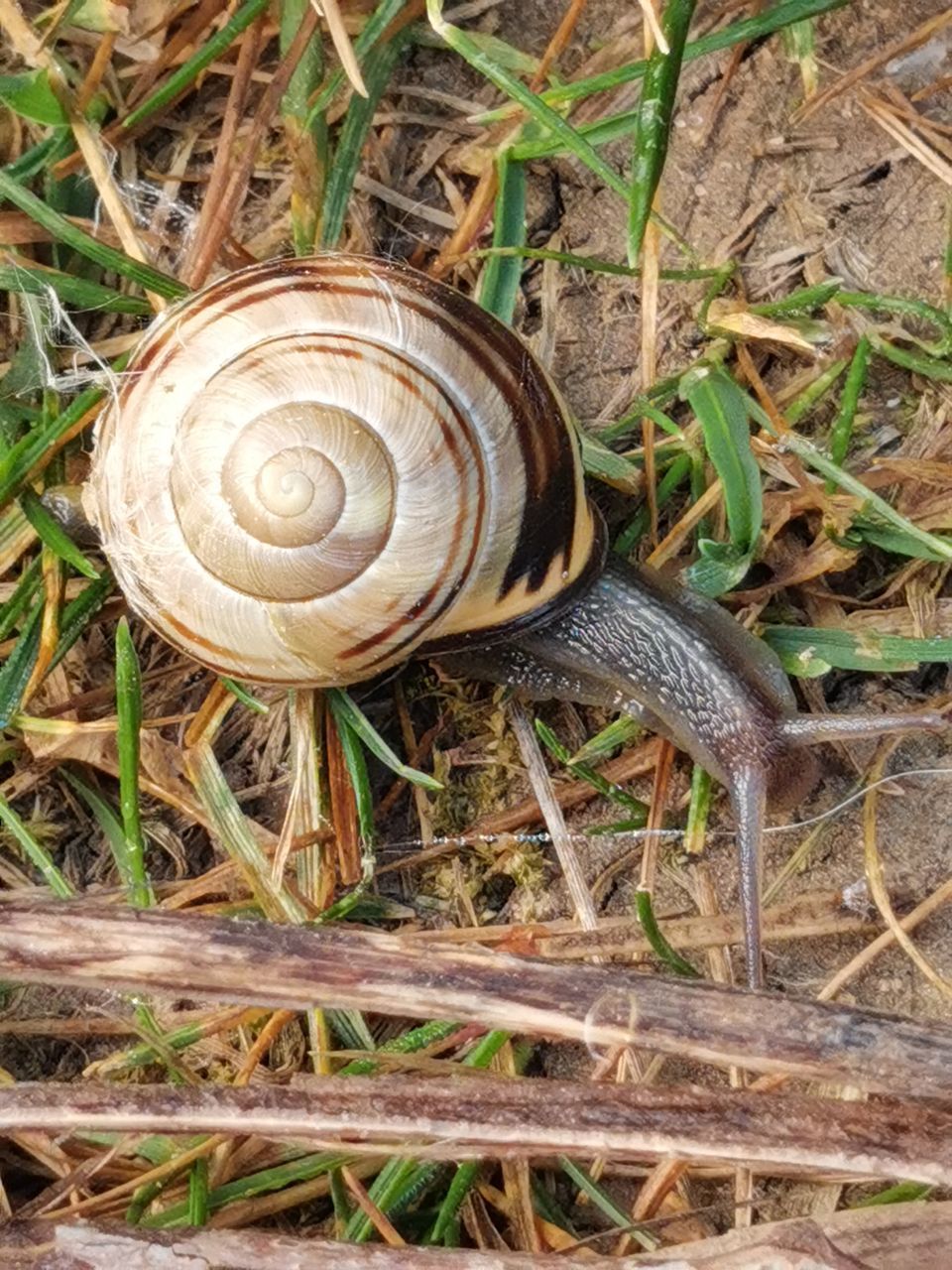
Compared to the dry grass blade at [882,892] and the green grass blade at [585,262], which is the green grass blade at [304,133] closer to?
the green grass blade at [585,262]

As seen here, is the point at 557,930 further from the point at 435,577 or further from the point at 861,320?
the point at 861,320

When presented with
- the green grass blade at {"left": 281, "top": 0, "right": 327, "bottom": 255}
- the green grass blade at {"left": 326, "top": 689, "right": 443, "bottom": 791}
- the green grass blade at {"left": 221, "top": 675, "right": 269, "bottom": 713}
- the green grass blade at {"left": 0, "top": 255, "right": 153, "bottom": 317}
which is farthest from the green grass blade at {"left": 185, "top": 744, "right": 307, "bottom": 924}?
the green grass blade at {"left": 281, "top": 0, "right": 327, "bottom": 255}

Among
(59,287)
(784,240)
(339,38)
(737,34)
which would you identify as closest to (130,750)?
(59,287)

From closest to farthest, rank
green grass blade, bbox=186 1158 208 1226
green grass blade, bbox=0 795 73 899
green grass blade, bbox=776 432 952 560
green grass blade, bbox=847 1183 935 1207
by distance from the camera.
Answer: green grass blade, bbox=847 1183 935 1207, green grass blade, bbox=186 1158 208 1226, green grass blade, bbox=776 432 952 560, green grass blade, bbox=0 795 73 899

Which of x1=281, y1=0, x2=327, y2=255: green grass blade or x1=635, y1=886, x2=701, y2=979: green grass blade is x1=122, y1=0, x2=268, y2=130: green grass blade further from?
x1=635, y1=886, x2=701, y2=979: green grass blade

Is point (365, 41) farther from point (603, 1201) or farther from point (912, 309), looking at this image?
point (603, 1201)
